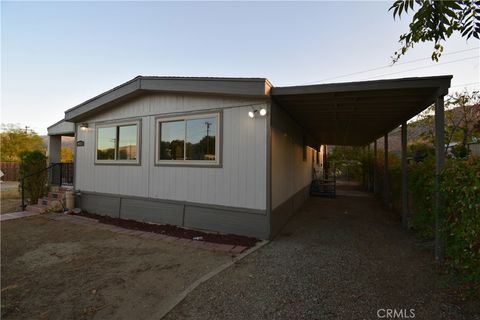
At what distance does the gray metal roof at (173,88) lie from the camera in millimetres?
4285

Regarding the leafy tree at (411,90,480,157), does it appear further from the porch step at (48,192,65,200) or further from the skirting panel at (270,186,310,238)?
the porch step at (48,192,65,200)

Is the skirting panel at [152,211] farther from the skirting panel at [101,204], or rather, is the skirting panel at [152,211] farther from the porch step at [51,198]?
the porch step at [51,198]

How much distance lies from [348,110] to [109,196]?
7.00m

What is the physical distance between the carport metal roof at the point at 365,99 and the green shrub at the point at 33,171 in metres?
8.78

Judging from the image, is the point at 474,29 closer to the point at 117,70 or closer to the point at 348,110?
the point at 348,110

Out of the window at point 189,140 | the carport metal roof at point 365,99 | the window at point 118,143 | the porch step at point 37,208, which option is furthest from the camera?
the porch step at point 37,208

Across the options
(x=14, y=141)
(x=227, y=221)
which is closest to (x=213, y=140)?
(x=227, y=221)

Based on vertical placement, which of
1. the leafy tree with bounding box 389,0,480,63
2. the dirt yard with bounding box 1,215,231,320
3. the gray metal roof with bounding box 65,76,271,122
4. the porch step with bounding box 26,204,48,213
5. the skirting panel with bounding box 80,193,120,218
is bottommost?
the dirt yard with bounding box 1,215,231,320

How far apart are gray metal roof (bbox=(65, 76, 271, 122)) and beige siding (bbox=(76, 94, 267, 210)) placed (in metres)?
0.27

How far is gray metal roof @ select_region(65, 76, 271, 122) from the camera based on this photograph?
14.1ft

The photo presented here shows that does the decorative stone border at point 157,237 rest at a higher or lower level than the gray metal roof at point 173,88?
lower

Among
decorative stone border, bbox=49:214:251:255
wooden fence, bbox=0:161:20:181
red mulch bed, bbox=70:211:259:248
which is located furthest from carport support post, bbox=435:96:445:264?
wooden fence, bbox=0:161:20:181

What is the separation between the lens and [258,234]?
14.9ft

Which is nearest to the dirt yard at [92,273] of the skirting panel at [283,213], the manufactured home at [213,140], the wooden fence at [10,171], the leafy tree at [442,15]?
the manufactured home at [213,140]
